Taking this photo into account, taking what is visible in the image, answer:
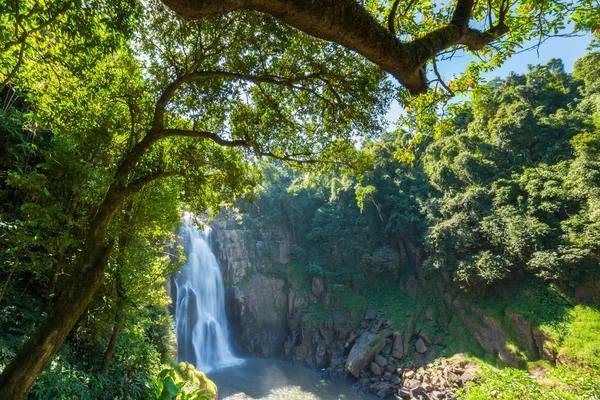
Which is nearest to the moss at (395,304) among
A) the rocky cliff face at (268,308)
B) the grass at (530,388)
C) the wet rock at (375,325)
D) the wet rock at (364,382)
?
the wet rock at (375,325)

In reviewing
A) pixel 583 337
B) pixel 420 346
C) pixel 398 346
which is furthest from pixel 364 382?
pixel 583 337

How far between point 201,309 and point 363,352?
10343 mm

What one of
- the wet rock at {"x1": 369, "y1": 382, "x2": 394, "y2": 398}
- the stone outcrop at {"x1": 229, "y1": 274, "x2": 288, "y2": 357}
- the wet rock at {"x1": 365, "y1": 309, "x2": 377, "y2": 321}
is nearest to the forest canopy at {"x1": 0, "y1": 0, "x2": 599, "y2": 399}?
the wet rock at {"x1": 369, "y1": 382, "x2": 394, "y2": 398}

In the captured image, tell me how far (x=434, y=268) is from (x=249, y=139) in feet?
56.3

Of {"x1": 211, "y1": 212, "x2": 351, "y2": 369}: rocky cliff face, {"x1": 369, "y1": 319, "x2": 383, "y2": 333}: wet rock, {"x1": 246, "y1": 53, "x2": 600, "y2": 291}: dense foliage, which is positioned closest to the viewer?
{"x1": 246, "y1": 53, "x2": 600, "y2": 291}: dense foliage

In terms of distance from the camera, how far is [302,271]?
22203 mm

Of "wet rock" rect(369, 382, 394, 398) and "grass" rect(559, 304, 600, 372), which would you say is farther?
"wet rock" rect(369, 382, 394, 398)

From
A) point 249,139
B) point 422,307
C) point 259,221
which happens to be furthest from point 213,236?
point 249,139

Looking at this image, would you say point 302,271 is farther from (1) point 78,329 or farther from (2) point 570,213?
(1) point 78,329

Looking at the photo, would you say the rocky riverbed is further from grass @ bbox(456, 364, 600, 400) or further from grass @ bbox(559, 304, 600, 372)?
grass @ bbox(456, 364, 600, 400)

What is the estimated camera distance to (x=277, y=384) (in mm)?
14789

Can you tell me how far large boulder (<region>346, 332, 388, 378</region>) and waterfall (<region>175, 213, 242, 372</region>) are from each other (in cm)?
740

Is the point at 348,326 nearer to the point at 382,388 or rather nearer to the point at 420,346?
the point at 420,346

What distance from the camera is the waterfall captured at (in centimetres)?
1699
